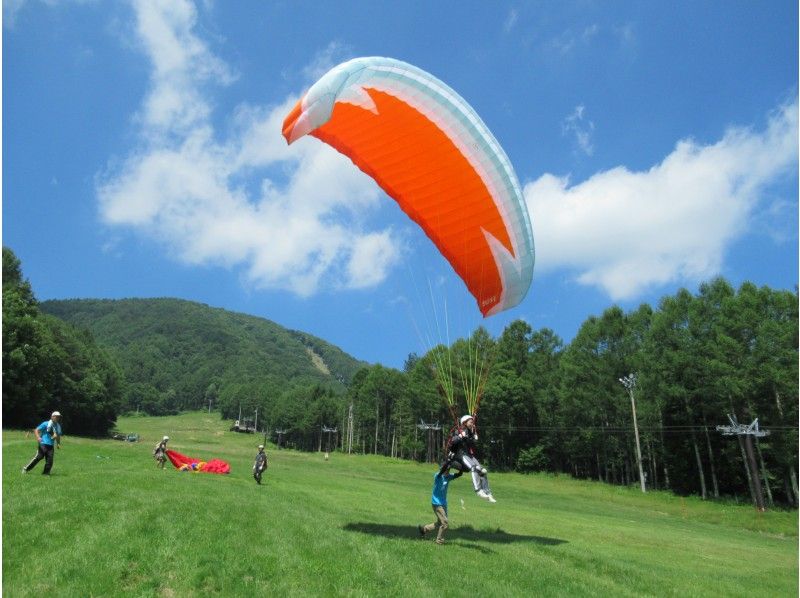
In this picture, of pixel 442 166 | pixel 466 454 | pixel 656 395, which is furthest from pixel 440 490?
pixel 656 395

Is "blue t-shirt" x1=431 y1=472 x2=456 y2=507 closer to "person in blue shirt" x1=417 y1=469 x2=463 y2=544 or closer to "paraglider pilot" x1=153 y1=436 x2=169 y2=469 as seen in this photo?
"person in blue shirt" x1=417 y1=469 x2=463 y2=544

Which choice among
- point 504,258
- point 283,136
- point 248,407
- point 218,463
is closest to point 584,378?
point 218,463

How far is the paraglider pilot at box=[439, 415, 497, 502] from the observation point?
10500mm

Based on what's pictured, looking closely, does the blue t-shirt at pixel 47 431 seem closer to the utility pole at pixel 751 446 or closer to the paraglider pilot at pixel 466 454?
the paraglider pilot at pixel 466 454

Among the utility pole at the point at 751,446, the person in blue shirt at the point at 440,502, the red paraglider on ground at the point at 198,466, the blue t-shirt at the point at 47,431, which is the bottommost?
the person in blue shirt at the point at 440,502

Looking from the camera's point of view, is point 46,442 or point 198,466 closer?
point 46,442

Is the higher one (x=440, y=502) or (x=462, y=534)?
(x=440, y=502)

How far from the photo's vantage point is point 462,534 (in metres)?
12.6

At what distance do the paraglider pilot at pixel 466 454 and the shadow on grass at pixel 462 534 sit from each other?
50.1 inches

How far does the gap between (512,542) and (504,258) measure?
6.47 m

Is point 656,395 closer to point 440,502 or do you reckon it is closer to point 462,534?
point 462,534

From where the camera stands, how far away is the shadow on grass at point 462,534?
11.2 metres

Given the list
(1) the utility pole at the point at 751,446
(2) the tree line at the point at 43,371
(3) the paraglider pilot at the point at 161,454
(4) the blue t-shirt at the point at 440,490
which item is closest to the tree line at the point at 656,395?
(1) the utility pole at the point at 751,446

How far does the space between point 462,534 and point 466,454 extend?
2.94 meters
